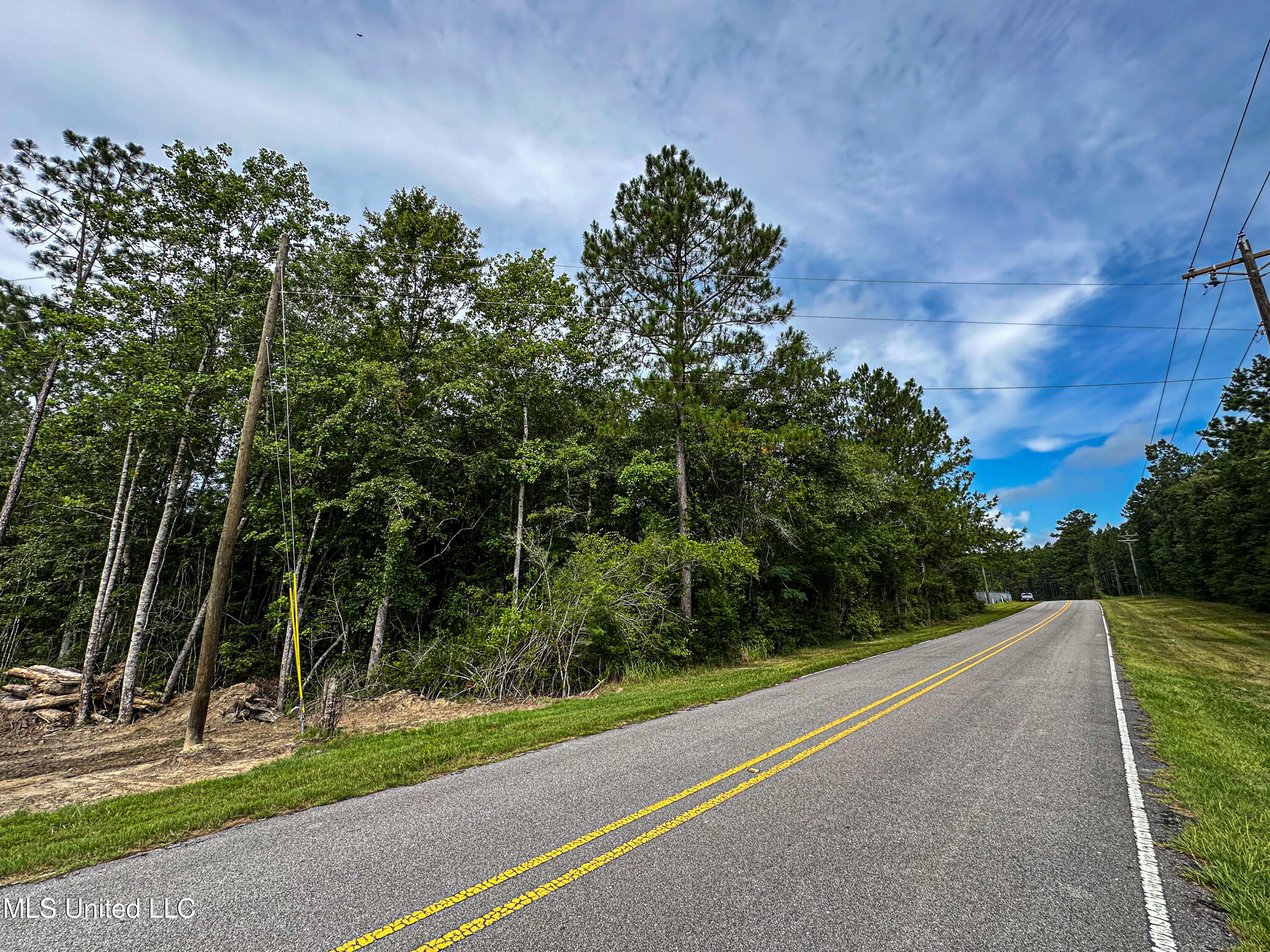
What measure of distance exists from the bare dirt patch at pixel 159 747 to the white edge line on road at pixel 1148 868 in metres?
8.20

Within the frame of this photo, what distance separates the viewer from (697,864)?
121 inches

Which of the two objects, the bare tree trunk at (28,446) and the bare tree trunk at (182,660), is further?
the bare tree trunk at (182,660)

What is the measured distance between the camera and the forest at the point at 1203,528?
936 inches

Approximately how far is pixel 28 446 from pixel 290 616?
7.63 meters

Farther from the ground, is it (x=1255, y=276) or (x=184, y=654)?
(x=1255, y=276)

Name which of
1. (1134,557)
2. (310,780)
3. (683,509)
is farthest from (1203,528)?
(310,780)

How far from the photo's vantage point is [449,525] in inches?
621

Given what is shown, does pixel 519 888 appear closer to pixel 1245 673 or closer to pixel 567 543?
pixel 567 543

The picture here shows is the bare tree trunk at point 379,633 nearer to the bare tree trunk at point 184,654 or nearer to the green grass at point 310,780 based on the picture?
the bare tree trunk at point 184,654

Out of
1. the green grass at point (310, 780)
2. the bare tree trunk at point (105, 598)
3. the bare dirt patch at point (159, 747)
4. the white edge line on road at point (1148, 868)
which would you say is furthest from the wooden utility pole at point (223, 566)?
the white edge line on road at point (1148, 868)

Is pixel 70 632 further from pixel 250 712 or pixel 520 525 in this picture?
pixel 520 525

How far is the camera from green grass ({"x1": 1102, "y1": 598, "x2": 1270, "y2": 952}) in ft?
9.49

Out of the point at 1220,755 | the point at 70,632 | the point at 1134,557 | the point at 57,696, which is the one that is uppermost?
the point at 1134,557

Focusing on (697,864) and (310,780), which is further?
(310,780)
